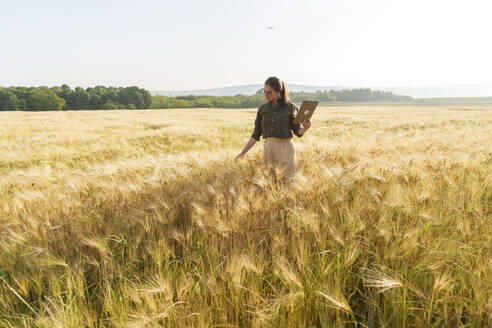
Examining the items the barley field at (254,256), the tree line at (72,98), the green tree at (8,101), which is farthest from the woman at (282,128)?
the green tree at (8,101)

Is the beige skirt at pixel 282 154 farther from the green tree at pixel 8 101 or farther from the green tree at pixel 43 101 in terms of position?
the green tree at pixel 8 101

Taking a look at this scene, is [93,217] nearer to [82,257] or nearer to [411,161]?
[82,257]

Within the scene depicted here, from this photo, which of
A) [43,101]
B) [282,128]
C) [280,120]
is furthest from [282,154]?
[43,101]

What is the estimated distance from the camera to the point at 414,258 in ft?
4.31

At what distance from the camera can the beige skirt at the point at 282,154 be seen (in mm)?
3312

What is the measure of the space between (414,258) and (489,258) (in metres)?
0.34

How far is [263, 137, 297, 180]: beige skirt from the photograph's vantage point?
3312 millimetres

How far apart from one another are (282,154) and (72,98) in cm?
8569

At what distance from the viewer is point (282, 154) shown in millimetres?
3352

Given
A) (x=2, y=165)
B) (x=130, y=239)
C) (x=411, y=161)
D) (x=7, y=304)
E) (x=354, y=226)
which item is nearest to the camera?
(x=7, y=304)

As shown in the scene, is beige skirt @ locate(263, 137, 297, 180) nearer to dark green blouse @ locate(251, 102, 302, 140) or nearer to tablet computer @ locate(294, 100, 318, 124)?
dark green blouse @ locate(251, 102, 302, 140)

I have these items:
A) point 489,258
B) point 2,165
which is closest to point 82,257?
point 489,258

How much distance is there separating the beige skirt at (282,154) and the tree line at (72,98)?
7323 centimetres

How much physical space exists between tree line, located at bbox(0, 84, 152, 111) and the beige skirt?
73.2 metres
